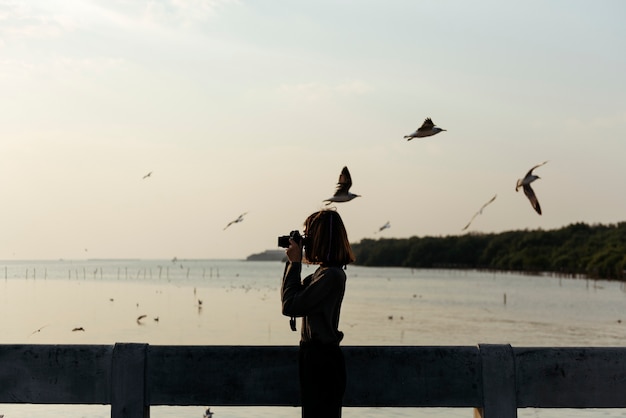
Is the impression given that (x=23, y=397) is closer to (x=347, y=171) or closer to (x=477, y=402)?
(x=347, y=171)

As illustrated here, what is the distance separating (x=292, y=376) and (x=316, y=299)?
104 centimetres

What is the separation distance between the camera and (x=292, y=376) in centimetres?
680

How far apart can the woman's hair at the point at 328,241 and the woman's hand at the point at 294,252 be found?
0.09m

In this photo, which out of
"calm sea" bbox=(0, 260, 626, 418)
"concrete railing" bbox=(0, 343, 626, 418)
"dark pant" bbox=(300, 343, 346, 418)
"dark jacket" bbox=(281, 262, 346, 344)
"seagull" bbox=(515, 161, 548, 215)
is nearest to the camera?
"dark jacket" bbox=(281, 262, 346, 344)

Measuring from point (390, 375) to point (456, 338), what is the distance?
44.0 m

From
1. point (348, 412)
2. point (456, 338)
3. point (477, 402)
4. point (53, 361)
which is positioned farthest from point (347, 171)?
point (456, 338)

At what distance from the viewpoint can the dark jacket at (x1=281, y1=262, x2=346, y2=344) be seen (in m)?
5.99

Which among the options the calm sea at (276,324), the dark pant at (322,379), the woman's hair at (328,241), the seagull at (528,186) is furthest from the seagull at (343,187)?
the calm sea at (276,324)

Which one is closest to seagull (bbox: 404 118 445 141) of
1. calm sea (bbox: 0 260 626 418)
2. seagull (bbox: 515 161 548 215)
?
seagull (bbox: 515 161 548 215)

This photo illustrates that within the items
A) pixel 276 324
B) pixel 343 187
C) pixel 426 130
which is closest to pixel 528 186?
pixel 426 130

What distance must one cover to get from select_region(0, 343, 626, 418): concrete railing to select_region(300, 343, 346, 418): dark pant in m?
0.57

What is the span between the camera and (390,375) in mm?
6758

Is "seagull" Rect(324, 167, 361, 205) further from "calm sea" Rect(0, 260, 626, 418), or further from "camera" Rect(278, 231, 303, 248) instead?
"calm sea" Rect(0, 260, 626, 418)

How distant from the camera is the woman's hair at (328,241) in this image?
607 cm
